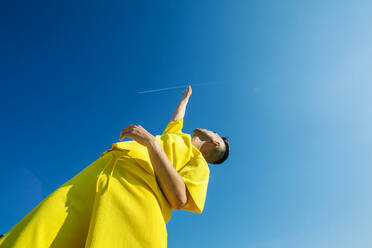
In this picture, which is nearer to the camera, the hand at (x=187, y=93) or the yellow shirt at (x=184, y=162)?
the yellow shirt at (x=184, y=162)

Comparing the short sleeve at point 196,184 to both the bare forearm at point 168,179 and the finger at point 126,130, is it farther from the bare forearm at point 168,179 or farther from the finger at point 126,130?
the finger at point 126,130

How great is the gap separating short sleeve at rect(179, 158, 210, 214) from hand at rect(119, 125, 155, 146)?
18.0 inches

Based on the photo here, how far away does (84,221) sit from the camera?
157cm

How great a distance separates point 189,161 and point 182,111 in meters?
1.83

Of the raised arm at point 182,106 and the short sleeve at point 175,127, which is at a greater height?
the raised arm at point 182,106

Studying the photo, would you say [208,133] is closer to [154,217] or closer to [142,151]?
[142,151]

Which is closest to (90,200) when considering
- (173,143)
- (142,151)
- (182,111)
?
(142,151)

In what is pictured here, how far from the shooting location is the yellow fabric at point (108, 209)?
135cm

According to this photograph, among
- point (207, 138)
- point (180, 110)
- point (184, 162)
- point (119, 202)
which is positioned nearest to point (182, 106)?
point (180, 110)

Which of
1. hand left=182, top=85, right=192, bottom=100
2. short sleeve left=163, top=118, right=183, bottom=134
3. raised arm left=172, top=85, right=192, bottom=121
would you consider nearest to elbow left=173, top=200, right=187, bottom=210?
short sleeve left=163, top=118, right=183, bottom=134

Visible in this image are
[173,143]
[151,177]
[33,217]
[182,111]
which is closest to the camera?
[33,217]

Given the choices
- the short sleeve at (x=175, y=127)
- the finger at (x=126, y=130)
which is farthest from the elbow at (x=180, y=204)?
the short sleeve at (x=175, y=127)

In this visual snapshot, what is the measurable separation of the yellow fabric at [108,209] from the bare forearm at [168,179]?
6cm

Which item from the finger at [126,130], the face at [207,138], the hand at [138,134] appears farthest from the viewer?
the face at [207,138]
